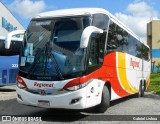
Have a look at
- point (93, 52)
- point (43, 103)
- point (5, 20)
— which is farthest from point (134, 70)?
point (5, 20)

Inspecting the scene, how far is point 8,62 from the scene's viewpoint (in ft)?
61.8

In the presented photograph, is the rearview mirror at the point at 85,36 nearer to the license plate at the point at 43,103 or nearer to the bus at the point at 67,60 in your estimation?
the bus at the point at 67,60

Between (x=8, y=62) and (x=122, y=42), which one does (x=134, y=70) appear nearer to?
(x=122, y=42)

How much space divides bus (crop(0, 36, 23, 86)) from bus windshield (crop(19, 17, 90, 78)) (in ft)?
26.9

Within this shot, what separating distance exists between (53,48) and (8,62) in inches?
368

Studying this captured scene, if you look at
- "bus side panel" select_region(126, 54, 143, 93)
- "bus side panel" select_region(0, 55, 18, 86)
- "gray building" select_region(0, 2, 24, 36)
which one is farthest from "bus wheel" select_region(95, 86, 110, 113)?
"gray building" select_region(0, 2, 24, 36)

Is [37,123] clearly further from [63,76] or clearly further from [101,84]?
[101,84]

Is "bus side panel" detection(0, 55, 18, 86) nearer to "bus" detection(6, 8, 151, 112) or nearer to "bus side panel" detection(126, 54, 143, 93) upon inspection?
"bus side panel" detection(126, 54, 143, 93)

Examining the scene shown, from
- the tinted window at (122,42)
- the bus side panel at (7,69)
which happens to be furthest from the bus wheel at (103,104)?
the bus side panel at (7,69)

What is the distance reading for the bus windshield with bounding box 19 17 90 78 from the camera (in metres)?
9.72

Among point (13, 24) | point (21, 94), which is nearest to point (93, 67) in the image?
point (21, 94)

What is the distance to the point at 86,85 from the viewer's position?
965 centimetres

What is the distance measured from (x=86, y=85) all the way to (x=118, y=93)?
3810mm

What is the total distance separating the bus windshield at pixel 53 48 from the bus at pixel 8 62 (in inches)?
323
